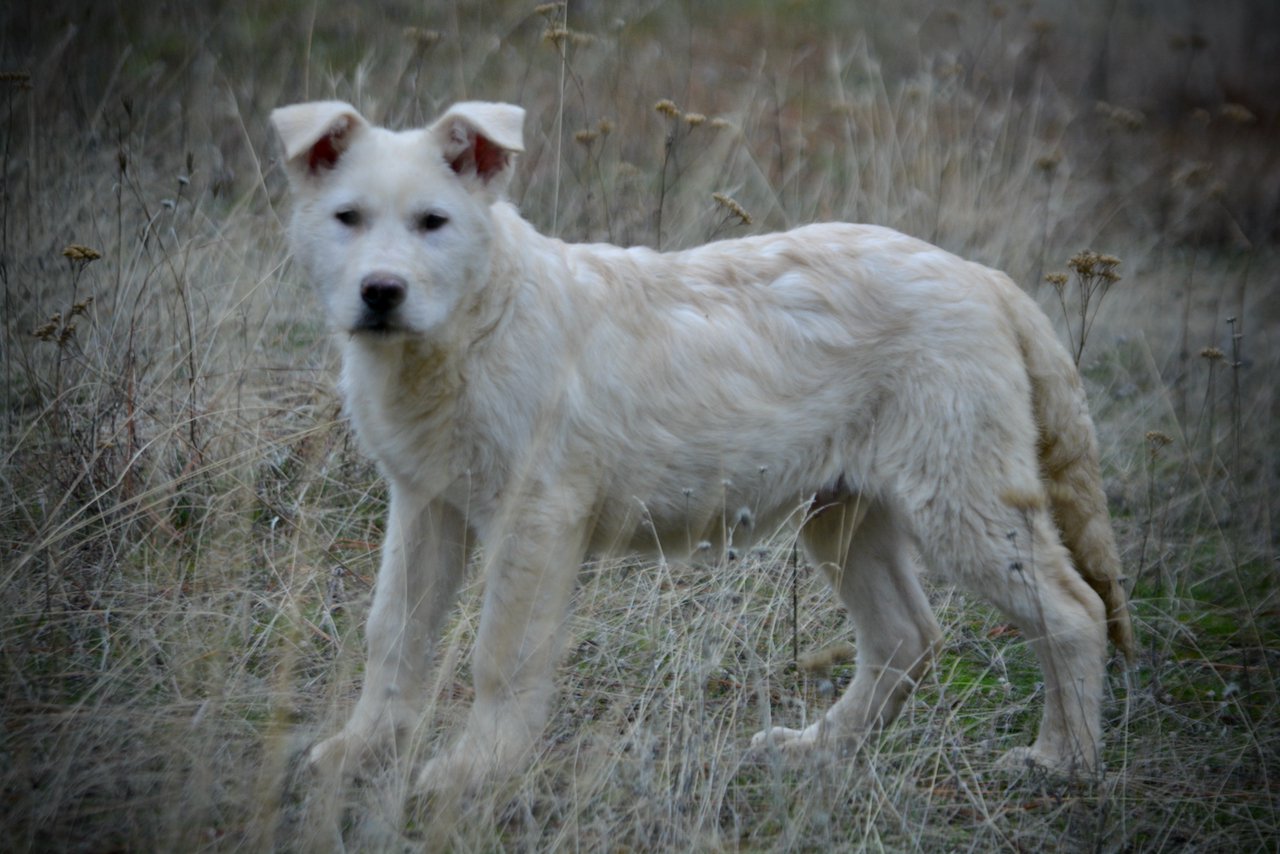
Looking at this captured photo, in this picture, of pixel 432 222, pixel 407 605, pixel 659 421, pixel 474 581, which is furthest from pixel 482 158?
pixel 474 581

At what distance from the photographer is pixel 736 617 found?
13.7ft

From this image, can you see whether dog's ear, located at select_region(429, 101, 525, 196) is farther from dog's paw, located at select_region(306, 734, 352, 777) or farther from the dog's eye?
dog's paw, located at select_region(306, 734, 352, 777)

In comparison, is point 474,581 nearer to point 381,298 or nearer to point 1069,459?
point 381,298

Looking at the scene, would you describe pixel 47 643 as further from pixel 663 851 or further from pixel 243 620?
pixel 663 851

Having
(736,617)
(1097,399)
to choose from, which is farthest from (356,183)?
(1097,399)

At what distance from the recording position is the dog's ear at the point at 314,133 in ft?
10.8

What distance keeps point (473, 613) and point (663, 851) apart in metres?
1.34

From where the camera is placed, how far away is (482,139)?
11.3ft

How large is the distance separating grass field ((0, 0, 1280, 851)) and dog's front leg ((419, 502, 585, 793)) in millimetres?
172

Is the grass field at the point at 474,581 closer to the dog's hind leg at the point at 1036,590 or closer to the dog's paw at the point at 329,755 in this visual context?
the dog's paw at the point at 329,755

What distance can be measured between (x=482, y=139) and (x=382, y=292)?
24.4 inches

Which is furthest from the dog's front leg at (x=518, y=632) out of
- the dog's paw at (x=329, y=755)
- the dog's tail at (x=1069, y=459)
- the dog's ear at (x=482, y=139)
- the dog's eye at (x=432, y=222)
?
the dog's tail at (x=1069, y=459)

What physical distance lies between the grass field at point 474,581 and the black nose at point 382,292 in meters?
0.95

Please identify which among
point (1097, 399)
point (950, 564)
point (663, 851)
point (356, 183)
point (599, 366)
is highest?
point (356, 183)
